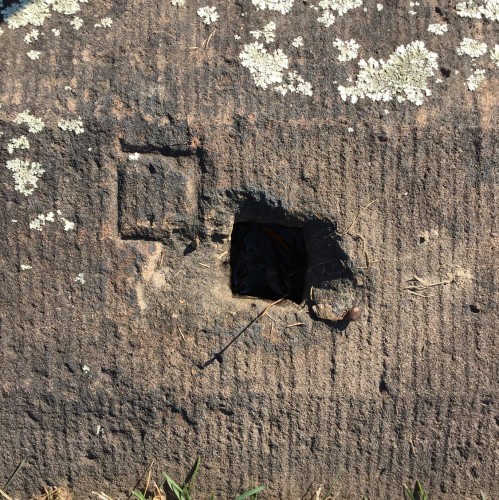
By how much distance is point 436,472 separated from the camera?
2.00m

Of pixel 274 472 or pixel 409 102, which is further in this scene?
pixel 274 472

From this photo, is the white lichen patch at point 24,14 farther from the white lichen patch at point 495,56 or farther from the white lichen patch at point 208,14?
the white lichen patch at point 495,56

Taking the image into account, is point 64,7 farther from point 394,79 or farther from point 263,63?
point 394,79

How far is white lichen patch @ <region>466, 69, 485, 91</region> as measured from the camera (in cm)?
186

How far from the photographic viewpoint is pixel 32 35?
1.89m

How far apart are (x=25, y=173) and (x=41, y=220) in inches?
5.6

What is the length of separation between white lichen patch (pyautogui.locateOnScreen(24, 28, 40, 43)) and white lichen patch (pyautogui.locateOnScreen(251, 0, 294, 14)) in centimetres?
64

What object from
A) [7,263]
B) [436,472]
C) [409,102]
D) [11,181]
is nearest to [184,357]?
[7,263]

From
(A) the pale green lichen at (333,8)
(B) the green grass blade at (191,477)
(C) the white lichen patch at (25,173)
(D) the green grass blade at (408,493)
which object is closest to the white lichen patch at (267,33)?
(A) the pale green lichen at (333,8)

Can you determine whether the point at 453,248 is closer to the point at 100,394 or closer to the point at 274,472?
the point at 274,472

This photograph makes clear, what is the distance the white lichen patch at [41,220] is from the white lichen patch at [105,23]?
1.86 ft

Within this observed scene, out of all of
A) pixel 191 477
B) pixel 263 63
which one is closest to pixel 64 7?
pixel 263 63

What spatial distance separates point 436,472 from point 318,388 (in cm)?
46

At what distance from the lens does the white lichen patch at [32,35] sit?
189 cm
